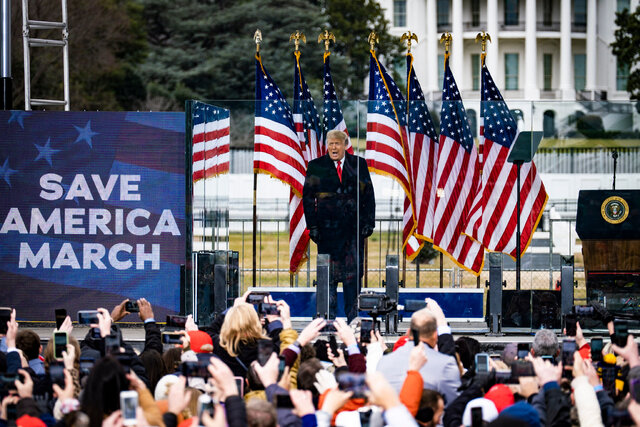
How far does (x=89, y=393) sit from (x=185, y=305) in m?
8.79

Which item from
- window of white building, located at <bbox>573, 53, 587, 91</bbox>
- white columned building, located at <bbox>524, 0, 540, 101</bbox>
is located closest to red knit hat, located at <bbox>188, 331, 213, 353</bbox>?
white columned building, located at <bbox>524, 0, 540, 101</bbox>

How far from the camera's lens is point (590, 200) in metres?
15.5

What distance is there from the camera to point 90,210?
1622 centimetres

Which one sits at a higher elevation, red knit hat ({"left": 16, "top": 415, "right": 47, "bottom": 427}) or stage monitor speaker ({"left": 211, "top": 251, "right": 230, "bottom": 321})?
stage monitor speaker ({"left": 211, "top": 251, "right": 230, "bottom": 321})

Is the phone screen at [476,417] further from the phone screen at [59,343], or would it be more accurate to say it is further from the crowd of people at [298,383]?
the phone screen at [59,343]

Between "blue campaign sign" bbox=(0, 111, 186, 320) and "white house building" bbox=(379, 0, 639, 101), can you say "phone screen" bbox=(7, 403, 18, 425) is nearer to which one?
"blue campaign sign" bbox=(0, 111, 186, 320)

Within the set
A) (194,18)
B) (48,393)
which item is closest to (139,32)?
(194,18)

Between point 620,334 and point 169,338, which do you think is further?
point 169,338

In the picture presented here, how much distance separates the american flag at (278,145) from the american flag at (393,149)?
0.92 m

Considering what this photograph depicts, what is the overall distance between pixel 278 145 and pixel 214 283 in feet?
6.21

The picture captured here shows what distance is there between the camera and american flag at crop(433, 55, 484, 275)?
1554 centimetres

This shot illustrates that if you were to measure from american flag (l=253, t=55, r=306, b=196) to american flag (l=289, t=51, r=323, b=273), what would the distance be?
0.08m

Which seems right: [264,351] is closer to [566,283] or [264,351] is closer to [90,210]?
[566,283]

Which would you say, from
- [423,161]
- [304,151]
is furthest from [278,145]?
[423,161]
